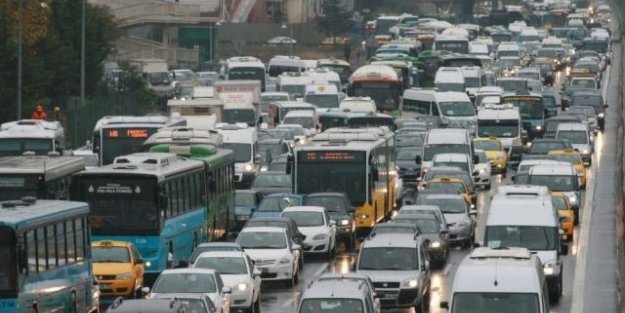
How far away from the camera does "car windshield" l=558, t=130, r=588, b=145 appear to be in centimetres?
7312

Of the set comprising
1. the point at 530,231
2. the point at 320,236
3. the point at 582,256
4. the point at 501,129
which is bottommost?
the point at 582,256

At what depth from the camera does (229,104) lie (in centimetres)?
7806

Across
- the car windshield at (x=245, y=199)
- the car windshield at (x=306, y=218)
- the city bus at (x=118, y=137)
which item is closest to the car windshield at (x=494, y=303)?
the car windshield at (x=306, y=218)

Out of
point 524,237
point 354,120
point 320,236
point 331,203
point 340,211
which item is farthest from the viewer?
point 354,120

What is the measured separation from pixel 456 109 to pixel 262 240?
41318mm

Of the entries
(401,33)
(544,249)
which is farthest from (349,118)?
(401,33)

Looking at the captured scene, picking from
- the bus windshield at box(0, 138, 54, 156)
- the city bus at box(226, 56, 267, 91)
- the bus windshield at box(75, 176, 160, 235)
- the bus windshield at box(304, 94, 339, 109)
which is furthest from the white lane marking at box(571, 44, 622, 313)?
the city bus at box(226, 56, 267, 91)

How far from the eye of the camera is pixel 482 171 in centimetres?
6481

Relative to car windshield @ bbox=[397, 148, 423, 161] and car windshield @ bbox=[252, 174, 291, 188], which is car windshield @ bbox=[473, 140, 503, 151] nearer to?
car windshield @ bbox=[397, 148, 423, 161]

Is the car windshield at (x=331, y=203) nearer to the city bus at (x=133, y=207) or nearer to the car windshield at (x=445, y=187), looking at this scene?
the car windshield at (x=445, y=187)

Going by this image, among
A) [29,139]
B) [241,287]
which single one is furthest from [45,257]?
[29,139]

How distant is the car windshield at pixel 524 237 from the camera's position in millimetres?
40656

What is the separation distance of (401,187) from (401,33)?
90176mm

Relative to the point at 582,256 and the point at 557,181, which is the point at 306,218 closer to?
the point at 582,256
